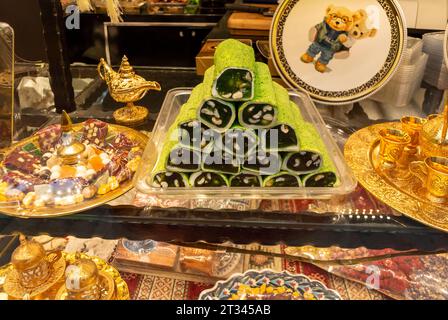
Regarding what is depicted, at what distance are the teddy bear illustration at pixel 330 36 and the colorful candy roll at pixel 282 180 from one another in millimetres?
A: 440

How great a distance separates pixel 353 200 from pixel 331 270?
34 cm

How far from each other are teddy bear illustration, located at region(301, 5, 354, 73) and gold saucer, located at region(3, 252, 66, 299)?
0.83 meters

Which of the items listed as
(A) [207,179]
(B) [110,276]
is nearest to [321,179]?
(A) [207,179]

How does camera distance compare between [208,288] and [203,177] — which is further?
[208,288]

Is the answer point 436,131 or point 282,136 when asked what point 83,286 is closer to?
point 282,136

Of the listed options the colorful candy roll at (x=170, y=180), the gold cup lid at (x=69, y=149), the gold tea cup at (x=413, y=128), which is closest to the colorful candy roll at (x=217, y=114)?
the colorful candy roll at (x=170, y=180)

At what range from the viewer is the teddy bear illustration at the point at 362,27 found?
1.01 meters

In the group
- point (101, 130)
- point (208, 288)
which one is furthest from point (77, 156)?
point (208, 288)

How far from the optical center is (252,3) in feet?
4.34

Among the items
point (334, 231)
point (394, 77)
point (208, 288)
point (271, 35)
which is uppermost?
point (271, 35)

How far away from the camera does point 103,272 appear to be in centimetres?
98

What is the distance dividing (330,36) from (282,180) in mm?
500

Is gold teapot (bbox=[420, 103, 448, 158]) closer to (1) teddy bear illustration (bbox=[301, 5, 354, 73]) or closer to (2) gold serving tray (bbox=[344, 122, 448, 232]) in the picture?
(2) gold serving tray (bbox=[344, 122, 448, 232])
